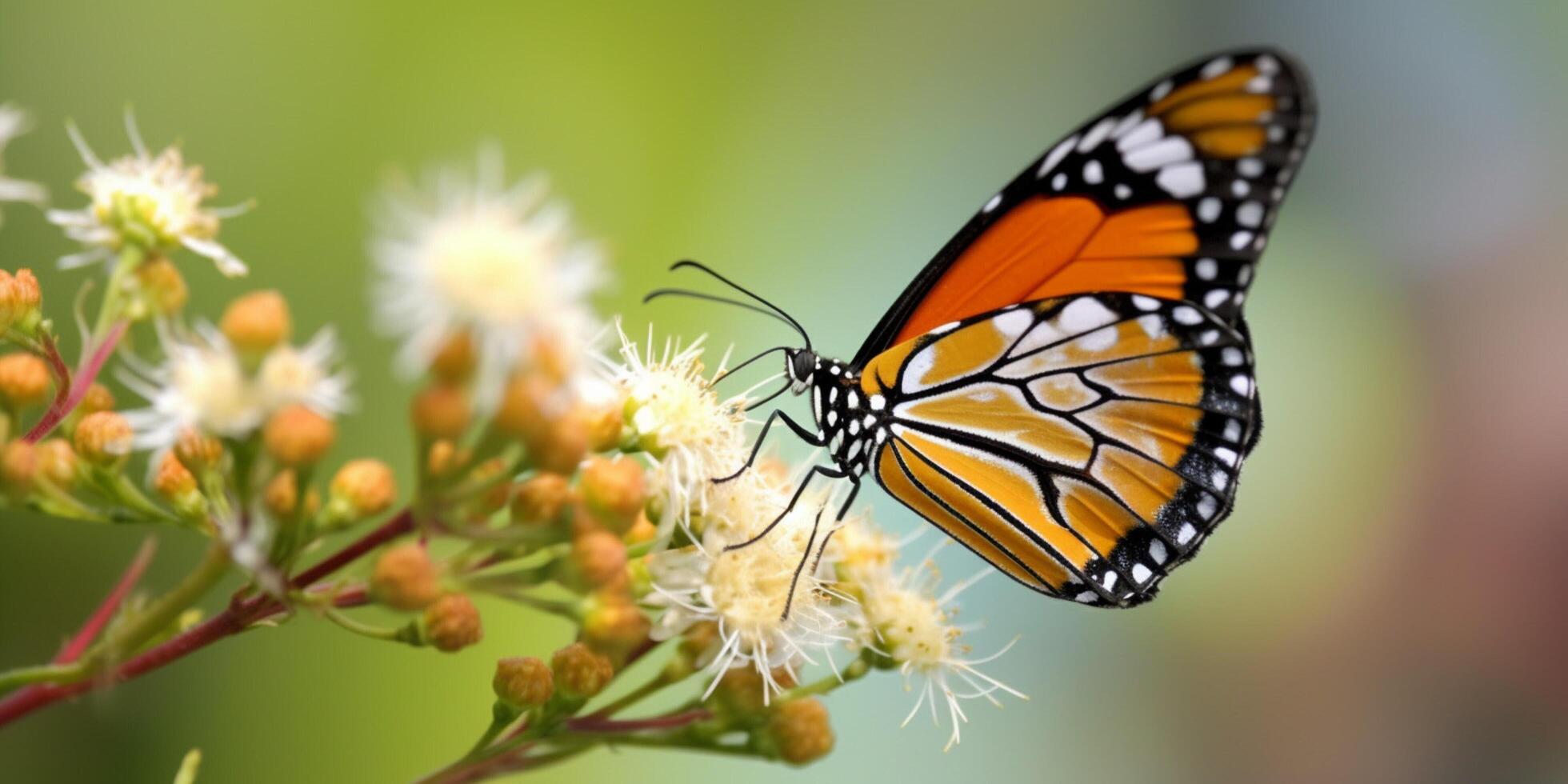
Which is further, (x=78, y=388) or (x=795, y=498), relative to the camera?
(x=795, y=498)

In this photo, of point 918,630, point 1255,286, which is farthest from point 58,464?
point 1255,286

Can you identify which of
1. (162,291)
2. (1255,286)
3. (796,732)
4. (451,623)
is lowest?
(796,732)

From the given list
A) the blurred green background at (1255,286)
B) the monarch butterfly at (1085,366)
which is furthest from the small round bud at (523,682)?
the blurred green background at (1255,286)

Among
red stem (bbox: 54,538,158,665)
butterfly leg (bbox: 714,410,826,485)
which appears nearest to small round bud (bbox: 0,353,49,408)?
red stem (bbox: 54,538,158,665)

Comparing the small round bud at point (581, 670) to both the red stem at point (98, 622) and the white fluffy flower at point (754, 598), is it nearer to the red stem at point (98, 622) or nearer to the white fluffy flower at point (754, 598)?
the white fluffy flower at point (754, 598)

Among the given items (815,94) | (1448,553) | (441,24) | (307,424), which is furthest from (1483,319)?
(307,424)

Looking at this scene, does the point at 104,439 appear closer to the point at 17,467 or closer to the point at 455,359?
the point at 17,467
